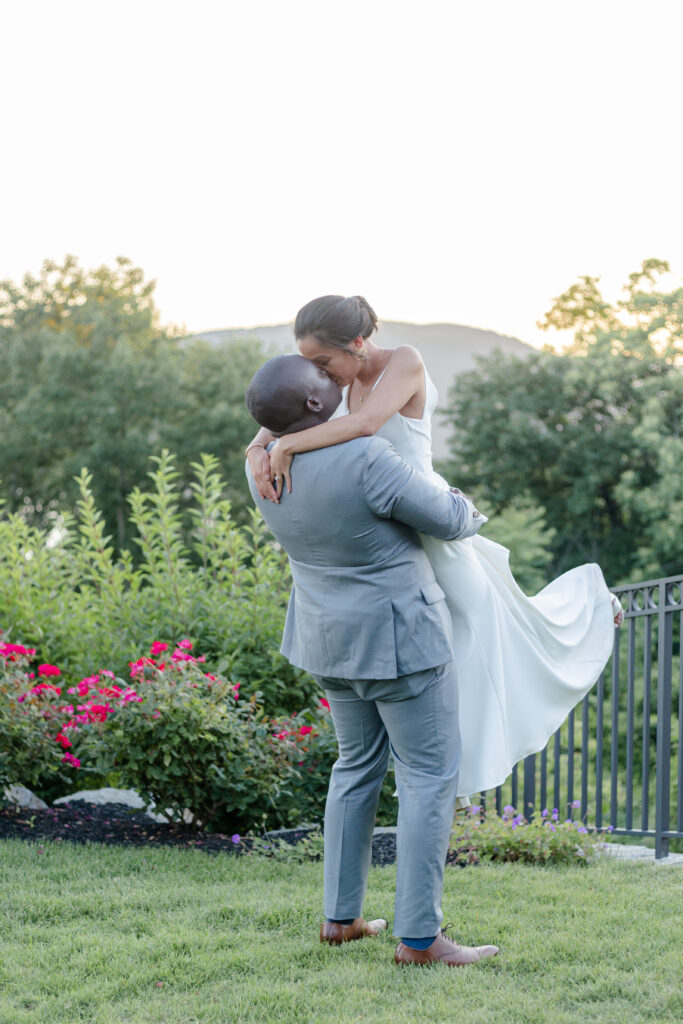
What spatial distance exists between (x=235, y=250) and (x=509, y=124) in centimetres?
523

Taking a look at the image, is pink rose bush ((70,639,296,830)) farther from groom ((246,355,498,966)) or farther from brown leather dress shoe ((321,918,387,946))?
groom ((246,355,498,966))

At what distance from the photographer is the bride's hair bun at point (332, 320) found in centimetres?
283

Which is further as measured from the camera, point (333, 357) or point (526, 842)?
point (526, 842)

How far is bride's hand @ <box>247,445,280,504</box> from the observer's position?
296cm

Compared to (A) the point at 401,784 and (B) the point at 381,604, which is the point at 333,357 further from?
(A) the point at 401,784

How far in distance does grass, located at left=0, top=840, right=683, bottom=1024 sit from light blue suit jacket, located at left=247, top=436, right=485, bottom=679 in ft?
2.89

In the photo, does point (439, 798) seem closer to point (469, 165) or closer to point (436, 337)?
point (469, 165)

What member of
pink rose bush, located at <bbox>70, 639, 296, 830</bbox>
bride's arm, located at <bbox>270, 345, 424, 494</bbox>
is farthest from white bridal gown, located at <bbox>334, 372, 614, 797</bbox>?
pink rose bush, located at <bbox>70, 639, 296, 830</bbox>

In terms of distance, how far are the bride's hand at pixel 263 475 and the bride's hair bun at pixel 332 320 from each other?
0.39m

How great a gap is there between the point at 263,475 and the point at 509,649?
108 centimetres

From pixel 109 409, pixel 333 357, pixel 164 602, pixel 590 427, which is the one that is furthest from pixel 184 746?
pixel 109 409

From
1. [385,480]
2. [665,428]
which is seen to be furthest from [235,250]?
[385,480]

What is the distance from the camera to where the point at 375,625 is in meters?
2.95

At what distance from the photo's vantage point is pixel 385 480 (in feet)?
9.24
